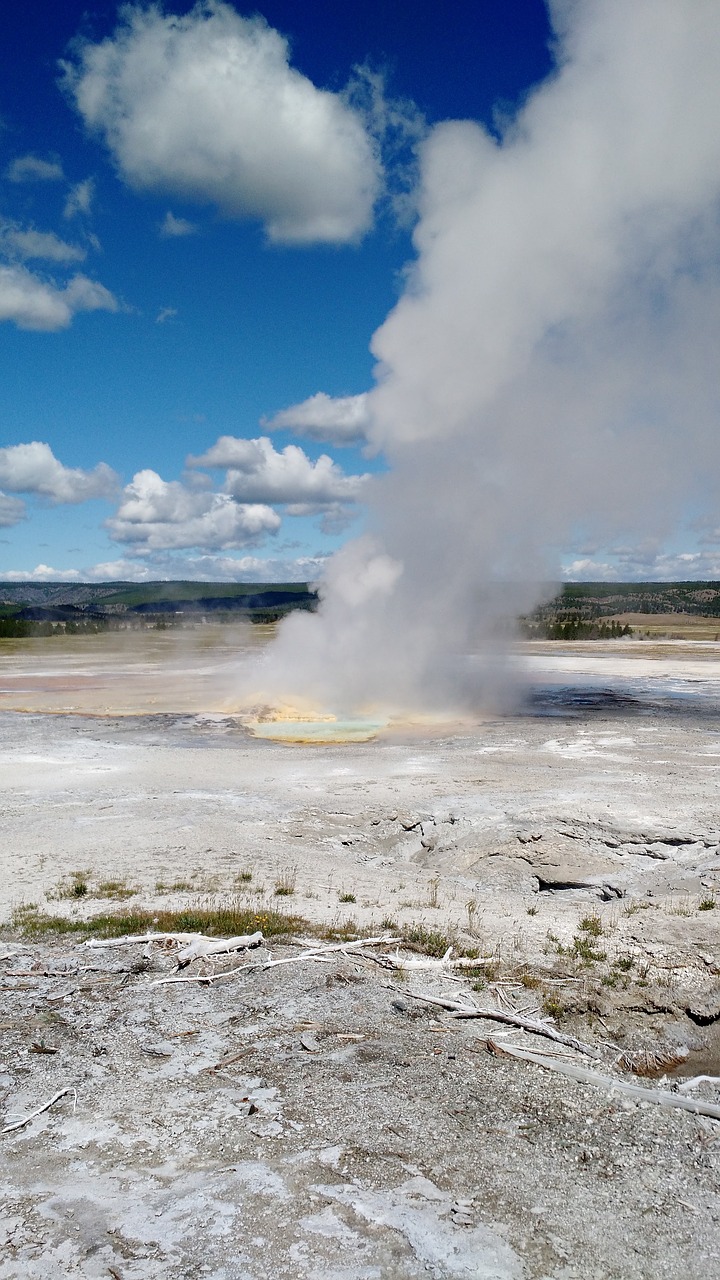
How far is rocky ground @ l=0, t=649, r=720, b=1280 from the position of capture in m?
3.81

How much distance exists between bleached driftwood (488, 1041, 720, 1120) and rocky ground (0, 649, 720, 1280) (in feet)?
0.21

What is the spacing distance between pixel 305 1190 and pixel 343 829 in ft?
27.2

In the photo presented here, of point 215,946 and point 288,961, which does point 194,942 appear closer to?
point 215,946

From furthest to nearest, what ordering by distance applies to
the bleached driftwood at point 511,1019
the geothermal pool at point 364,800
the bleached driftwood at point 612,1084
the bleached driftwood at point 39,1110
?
the geothermal pool at point 364,800, the bleached driftwood at point 511,1019, the bleached driftwood at point 612,1084, the bleached driftwood at point 39,1110

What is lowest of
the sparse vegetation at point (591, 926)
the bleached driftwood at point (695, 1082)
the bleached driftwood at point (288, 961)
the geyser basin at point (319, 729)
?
the sparse vegetation at point (591, 926)

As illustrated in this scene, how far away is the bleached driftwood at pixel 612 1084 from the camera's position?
4965mm

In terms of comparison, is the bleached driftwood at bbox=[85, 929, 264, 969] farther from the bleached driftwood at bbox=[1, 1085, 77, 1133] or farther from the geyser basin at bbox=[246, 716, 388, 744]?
the geyser basin at bbox=[246, 716, 388, 744]

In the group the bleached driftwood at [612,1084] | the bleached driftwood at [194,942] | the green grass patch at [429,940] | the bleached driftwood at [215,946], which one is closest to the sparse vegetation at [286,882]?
the bleached driftwood at [194,942]

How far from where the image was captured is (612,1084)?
17.1ft

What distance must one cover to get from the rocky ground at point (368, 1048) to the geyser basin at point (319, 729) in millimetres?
7123

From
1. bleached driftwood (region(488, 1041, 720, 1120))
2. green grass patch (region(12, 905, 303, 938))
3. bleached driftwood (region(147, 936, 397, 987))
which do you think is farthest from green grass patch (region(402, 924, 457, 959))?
bleached driftwood (region(488, 1041, 720, 1120))

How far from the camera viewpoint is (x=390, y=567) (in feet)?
90.4

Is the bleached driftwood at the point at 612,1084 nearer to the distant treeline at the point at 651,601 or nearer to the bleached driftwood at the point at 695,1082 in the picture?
the bleached driftwood at the point at 695,1082

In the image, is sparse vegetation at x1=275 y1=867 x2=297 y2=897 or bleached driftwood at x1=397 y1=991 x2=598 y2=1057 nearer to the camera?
bleached driftwood at x1=397 y1=991 x2=598 y2=1057
